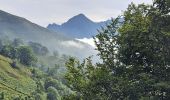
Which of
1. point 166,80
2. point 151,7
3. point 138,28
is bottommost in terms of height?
point 166,80

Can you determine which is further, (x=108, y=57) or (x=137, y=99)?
(x=108, y=57)

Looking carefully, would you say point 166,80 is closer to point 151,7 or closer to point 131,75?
point 131,75

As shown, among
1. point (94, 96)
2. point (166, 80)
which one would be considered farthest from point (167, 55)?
point (94, 96)

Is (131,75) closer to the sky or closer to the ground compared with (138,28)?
closer to the ground

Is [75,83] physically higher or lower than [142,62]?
lower

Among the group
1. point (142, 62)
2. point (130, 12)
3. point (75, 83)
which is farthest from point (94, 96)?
point (130, 12)

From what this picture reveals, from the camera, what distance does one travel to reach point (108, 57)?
2744 cm

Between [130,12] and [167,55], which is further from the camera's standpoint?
[130,12]

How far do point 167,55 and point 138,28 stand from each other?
247cm

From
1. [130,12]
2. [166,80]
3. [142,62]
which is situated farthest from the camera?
[130,12]

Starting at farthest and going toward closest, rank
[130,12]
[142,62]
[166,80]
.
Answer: [130,12] → [142,62] → [166,80]

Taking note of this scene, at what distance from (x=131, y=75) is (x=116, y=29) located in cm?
336

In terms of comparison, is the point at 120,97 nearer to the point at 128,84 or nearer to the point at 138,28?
the point at 128,84

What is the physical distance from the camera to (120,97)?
26.3 m
